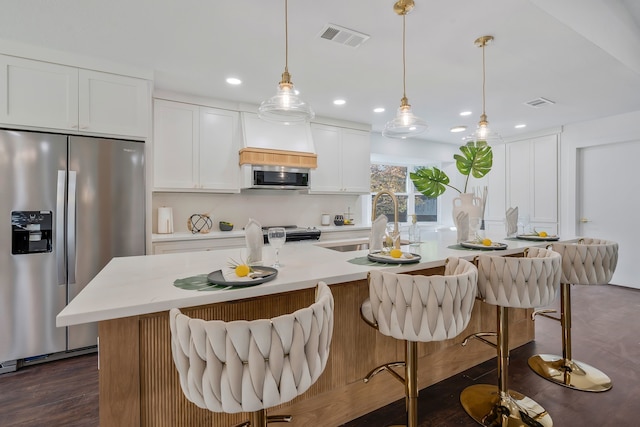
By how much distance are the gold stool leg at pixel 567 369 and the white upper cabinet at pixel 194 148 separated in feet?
11.2

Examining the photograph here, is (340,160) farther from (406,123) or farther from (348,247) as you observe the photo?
(406,123)

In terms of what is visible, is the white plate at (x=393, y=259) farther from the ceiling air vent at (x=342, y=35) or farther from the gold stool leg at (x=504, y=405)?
the ceiling air vent at (x=342, y=35)

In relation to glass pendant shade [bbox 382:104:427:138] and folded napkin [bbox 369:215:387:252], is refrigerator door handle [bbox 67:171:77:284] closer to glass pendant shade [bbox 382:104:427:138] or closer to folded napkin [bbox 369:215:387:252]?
folded napkin [bbox 369:215:387:252]

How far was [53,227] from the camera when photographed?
2.47 meters

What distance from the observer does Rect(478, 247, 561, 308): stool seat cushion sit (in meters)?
1.60

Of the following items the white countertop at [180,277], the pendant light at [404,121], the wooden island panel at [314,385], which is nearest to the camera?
the white countertop at [180,277]

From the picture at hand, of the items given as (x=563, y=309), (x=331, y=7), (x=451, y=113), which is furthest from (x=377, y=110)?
(x=563, y=309)

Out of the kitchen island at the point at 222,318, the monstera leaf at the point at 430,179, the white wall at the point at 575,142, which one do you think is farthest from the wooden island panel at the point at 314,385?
the white wall at the point at 575,142

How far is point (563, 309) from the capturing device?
89.7 inches

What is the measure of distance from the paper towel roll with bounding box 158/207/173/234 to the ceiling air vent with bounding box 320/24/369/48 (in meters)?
2.48

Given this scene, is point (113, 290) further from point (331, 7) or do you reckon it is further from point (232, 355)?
point (331, 7)

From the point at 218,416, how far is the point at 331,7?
7.83 feet

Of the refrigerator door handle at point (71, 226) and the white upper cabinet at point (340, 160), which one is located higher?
the white upper cabinet at point (340, 160)

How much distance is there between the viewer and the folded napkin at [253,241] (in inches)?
63.1
